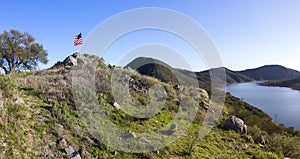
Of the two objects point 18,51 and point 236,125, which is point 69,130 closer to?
point 236,125

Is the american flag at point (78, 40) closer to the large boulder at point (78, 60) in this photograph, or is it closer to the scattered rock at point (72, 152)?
the large boulder at point (78, 60)

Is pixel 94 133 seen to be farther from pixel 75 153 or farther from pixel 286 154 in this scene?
pixel 286 154

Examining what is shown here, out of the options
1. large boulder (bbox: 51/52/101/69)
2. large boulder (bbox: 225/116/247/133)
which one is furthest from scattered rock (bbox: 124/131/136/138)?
large boulder (bbox: 51/52/101/69)

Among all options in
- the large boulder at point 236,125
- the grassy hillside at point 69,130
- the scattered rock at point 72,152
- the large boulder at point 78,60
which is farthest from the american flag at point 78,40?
the large boulder at point 236,125

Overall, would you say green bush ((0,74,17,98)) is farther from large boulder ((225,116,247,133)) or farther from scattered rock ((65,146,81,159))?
large boulder ((225,116,247,133))

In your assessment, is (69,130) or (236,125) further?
(236,125)

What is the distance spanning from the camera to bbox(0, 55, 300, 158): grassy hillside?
5.94m

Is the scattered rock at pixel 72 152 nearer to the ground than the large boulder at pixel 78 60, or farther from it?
nearer to the ground

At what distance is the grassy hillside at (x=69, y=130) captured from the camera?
5938mm

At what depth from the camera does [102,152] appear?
6688 mm

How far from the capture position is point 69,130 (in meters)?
7.04

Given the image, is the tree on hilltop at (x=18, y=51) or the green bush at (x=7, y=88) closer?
the green bush at (x=7, y=88)

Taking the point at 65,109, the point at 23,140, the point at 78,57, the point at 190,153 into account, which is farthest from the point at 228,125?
the point at 78,57

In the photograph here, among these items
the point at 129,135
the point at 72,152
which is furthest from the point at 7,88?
the point at 129,135
